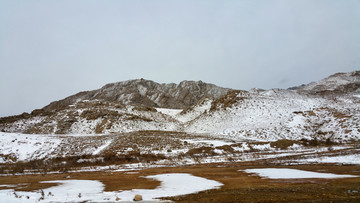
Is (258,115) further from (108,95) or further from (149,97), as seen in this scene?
(108,95)

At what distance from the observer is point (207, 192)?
40.7 ft

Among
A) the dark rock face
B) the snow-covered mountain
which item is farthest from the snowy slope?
the dark rock face

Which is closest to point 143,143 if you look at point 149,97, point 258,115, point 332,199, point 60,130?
point 60,130

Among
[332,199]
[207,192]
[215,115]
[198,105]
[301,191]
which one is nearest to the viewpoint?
[332,199]

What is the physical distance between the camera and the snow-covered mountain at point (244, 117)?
150 ft

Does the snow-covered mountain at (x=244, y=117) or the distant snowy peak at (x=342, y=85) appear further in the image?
A: the distant snowy peak at (x=342, y=85)

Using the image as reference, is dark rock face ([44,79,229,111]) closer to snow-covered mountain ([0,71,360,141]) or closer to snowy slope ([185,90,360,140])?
snow-covered mountain ([0,71,360,141])

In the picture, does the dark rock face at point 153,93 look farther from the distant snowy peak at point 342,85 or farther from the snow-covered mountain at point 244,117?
the distant snowy peak at point 342,85

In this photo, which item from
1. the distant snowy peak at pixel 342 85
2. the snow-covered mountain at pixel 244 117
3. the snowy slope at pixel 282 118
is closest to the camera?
the snowy slope at pixel 282 118

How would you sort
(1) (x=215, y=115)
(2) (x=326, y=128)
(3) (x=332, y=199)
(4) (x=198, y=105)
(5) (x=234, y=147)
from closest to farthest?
1. (3) (x=332, y=199)
2. (5) (x=234, y=147)
3. (2) (x=326, y=128)
4. (1) (x=215, y=115)
5. (4) (x=198, y=105)

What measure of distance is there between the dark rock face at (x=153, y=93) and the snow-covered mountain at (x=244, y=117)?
24.8 m

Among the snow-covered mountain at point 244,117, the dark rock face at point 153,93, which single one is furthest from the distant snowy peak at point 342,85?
the dark rock face at point 153,93

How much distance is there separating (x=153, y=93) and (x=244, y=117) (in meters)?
59.0

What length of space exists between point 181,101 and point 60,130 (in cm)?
5848
